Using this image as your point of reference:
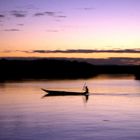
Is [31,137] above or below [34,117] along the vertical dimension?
below

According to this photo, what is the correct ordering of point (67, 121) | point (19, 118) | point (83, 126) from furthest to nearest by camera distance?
point (19, 118) < point (67, 121) < point (83, 126)

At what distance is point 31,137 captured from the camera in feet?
79.0

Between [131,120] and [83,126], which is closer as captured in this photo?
[83,126]

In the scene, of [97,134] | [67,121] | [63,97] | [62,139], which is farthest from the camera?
[63,97]

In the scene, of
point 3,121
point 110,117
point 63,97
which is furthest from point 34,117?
point 63,97

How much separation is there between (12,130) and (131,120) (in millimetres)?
10007

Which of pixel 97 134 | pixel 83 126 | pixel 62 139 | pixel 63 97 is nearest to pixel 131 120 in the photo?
pixel 83 126

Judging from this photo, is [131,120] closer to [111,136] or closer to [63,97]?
[111,136]

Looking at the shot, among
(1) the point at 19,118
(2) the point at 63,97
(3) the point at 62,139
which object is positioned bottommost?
(3) the point at 62,139

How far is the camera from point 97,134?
25203 mm

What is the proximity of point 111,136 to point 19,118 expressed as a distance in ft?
37.9

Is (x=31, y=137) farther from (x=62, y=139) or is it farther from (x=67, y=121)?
(x=67, y=121)

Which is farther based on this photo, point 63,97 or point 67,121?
point 63,97

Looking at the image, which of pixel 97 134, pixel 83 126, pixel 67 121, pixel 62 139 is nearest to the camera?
pixel 62 139
